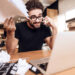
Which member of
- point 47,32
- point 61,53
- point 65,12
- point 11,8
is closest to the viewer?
point 61,53

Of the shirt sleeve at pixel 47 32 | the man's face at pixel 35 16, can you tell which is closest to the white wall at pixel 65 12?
the shirt sleeve at pixel 47 32

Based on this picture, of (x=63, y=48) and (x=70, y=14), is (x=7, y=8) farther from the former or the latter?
(x=70, y=14)

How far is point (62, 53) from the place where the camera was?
0.46 metres

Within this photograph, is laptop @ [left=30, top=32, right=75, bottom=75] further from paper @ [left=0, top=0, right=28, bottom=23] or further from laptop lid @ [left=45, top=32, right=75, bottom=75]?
paper @ [left=0, top=0, right=28, bottom=23]

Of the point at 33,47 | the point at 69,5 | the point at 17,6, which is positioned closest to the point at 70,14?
the point at 69,5

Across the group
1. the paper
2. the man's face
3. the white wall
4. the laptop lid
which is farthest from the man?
the white wall

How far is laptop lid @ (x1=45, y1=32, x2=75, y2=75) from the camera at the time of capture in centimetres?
43

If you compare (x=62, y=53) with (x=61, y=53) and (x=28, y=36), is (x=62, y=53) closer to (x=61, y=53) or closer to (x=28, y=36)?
(x=61, y=53)

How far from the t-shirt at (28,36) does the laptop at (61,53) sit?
922 millimetres

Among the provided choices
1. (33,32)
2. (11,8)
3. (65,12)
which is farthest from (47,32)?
(65,12)

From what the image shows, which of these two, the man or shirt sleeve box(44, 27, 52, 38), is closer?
the man

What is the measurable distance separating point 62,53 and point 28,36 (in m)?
0.97

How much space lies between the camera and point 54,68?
0.46m

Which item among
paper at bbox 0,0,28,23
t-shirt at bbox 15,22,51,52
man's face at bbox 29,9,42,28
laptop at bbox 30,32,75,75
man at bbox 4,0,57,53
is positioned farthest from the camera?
Answer: t-shirt at bbox 15,22,51,52
